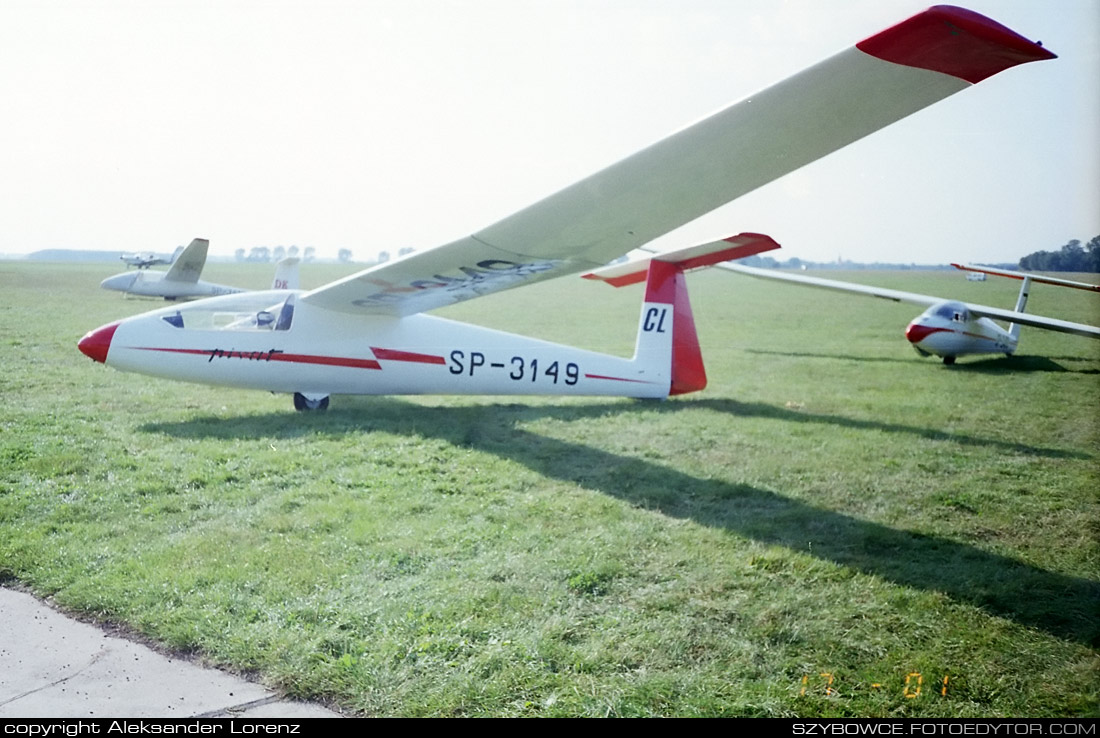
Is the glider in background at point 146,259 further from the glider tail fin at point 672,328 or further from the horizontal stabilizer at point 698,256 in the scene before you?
the glider tail fin at point 672,328

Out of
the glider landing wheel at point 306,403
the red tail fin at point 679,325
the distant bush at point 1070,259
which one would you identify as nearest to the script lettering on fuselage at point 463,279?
the glider landing wheel at point 306,403

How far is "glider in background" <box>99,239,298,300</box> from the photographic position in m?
8.71

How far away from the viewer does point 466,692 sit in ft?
7.22

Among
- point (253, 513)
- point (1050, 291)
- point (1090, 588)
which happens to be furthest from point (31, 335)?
point (1050, 291)

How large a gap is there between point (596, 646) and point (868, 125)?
254 cm

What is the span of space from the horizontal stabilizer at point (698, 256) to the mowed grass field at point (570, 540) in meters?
1.56

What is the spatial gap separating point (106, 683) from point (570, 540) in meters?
2.02

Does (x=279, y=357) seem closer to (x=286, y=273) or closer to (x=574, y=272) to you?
(x=574, y=272)

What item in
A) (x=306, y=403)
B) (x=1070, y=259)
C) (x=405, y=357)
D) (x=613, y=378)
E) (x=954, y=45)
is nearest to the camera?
(x=954, y=45)

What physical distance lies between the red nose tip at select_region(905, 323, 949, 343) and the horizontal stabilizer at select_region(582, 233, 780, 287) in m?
4.29

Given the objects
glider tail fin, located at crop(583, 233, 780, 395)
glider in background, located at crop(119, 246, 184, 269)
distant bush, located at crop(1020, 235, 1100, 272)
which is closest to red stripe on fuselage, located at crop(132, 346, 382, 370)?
glider in background, located at crop(119, 246, 184, 269)

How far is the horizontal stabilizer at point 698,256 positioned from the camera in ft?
17.3

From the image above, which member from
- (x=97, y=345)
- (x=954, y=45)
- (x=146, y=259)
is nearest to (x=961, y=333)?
(x=954, y=45)

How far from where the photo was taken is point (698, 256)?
7203 mm
